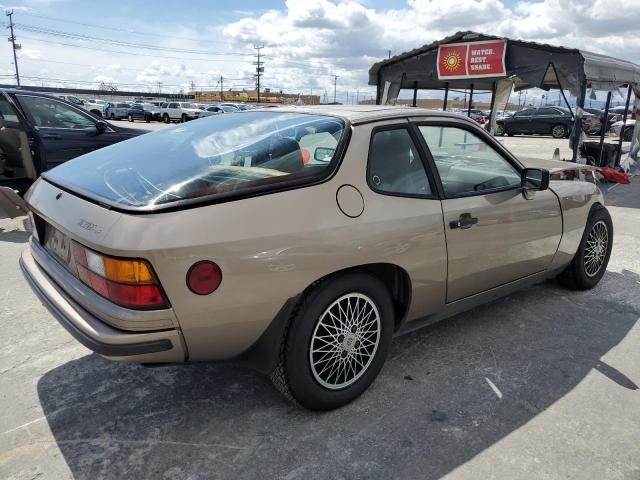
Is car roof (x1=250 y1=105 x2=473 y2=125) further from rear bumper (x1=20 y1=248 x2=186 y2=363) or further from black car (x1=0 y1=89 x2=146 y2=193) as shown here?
black car (x1=0 y1=89 x2=146 y2=193)

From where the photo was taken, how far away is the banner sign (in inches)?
418

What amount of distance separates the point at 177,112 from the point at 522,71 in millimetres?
32060

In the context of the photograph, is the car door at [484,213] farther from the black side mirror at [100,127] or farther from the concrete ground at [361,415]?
the black side mirror at [100,127]

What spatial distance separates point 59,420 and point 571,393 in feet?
8.89

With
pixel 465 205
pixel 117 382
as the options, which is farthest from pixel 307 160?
pixel 117 382

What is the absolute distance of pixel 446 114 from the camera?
3068mm

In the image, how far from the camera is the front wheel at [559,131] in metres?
24.6

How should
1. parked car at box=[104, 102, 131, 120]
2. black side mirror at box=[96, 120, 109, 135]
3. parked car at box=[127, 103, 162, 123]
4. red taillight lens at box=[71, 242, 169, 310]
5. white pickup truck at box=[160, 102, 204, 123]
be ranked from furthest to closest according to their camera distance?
parked car at box=[104, 102, 131, 120], parked car at box=[127, 103, 162, 123], white pickup truck at box=[160, 102, 204, 123], black side mirror at box=[96, 120, 109, 135], red taillight lens at box=[71, 242, 169, 310]

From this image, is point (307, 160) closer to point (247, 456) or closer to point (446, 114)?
point (446, 114)

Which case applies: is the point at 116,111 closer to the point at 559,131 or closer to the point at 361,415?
the point at 559,131

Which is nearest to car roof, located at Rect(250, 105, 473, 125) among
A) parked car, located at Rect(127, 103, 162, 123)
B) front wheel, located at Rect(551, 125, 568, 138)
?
front wheel, located at Rect(551, 125, 568, 138)

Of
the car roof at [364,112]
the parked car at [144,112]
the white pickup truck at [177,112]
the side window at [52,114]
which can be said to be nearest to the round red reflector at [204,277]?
the car roof at [364,112]

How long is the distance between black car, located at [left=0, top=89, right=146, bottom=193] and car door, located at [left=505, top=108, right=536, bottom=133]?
2382 cm

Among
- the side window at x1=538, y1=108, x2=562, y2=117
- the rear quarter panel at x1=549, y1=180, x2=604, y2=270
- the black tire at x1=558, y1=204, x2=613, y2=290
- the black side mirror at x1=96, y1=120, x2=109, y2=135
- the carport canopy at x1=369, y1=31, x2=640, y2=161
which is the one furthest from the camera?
the side window at x1=538, y1=108, x2=562, y2=117
